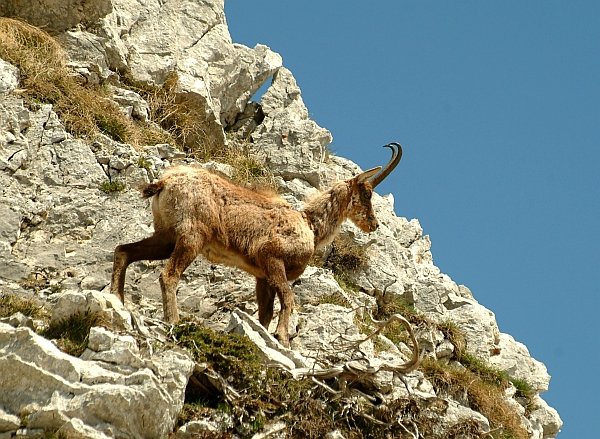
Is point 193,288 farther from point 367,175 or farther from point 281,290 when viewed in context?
point 367,175

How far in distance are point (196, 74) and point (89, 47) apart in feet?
7.79

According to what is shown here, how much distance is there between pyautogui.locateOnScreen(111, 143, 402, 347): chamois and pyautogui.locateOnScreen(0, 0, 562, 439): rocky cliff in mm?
674

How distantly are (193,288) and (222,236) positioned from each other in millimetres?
1593

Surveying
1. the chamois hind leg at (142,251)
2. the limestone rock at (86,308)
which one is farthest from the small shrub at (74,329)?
the chamois hind leg at (142,251)

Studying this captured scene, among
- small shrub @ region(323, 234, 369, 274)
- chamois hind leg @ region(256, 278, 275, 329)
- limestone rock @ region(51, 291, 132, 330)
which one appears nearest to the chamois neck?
chamois hind leg @ region(256, 278, 275, 329)

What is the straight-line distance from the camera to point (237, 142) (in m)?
18.1

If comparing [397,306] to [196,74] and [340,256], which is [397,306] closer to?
[340,256]

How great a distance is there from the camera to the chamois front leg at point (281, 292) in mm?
11859

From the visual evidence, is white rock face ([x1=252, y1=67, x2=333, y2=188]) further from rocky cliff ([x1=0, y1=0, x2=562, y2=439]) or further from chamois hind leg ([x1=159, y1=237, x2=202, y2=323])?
chamois hind leg ([x1=159, y1=237, x2=202, y2=323])

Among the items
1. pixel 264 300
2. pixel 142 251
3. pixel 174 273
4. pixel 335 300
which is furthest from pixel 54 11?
pixel 335 300

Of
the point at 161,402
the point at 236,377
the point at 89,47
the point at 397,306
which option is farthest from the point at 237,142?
the point at 161,402

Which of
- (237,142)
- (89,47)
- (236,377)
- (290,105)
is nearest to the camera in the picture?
(236,377)

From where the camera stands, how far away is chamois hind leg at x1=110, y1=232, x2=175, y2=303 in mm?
11680

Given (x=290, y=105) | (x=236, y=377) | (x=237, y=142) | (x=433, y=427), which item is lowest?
(x=236, y=377)
